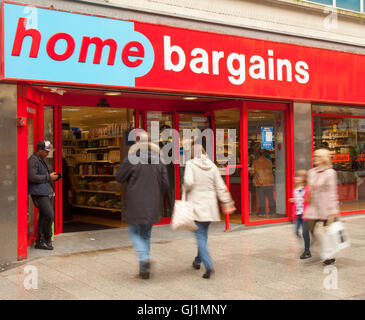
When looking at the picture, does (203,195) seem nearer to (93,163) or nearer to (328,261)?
(328,261)

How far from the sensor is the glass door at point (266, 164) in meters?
10.7

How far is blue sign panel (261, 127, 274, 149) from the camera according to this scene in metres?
10.9

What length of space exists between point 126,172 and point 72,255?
2.44 m

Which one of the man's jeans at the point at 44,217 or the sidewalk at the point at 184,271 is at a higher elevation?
the man's jeans at the point at 44,217

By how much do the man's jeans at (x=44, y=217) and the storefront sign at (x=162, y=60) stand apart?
2039 millimetres

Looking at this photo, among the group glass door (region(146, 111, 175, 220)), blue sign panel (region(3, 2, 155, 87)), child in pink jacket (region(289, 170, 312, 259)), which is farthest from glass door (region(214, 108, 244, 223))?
child in pink jacket (region(289, 170, 312, 259))

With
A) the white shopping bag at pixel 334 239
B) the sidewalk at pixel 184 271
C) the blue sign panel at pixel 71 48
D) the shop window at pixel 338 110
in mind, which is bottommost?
the sidewalk at pixel 184 271

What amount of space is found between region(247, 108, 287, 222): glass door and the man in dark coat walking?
479 cm

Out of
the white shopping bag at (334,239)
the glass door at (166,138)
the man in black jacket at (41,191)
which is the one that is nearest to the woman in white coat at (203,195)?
the white shopping bag at (334,239)

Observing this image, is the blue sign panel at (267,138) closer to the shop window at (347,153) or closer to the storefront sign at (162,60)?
the storefront sign at (162,60)

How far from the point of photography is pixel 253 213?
10719 mm

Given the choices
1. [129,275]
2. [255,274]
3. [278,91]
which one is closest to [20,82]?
[129,275]

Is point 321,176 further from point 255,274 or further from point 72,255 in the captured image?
point 72,255

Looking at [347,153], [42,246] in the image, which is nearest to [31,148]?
[42,246]
